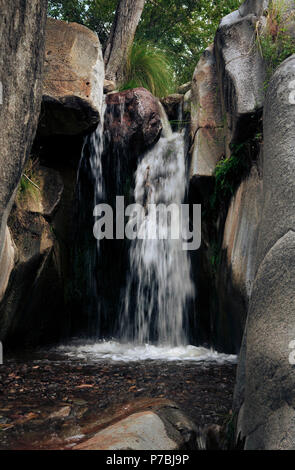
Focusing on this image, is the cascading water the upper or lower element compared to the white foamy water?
upper

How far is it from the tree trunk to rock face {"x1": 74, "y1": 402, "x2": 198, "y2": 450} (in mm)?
7323

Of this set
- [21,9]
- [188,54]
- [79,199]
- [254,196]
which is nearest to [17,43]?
[21,9]

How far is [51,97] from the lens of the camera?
5566mm

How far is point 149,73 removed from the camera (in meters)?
8.46

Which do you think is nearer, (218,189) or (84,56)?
(218,189)

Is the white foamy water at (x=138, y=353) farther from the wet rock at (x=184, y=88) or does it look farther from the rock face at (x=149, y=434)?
the wet rock at (x=184, y=88)

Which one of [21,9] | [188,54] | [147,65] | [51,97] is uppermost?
[188,54]

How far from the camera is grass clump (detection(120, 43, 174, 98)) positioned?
8312 millimetres

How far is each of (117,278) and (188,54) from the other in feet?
42.3

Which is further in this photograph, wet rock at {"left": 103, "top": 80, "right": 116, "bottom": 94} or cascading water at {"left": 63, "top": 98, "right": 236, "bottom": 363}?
wet rock at {"left": 103, "top": 80, "right": 116, "bottom": 94}

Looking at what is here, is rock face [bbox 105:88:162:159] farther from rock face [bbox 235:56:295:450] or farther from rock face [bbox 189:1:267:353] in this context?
rock face [bbox 235:56:295:450]

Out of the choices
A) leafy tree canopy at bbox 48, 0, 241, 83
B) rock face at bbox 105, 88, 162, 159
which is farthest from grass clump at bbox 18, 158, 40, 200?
leafy tree canopy at bbox 48, 0, 241, 83

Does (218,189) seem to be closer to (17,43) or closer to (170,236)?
(170,236)

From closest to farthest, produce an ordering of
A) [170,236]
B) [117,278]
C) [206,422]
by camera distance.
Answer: [206,422]
[170,236]
[117,278]
